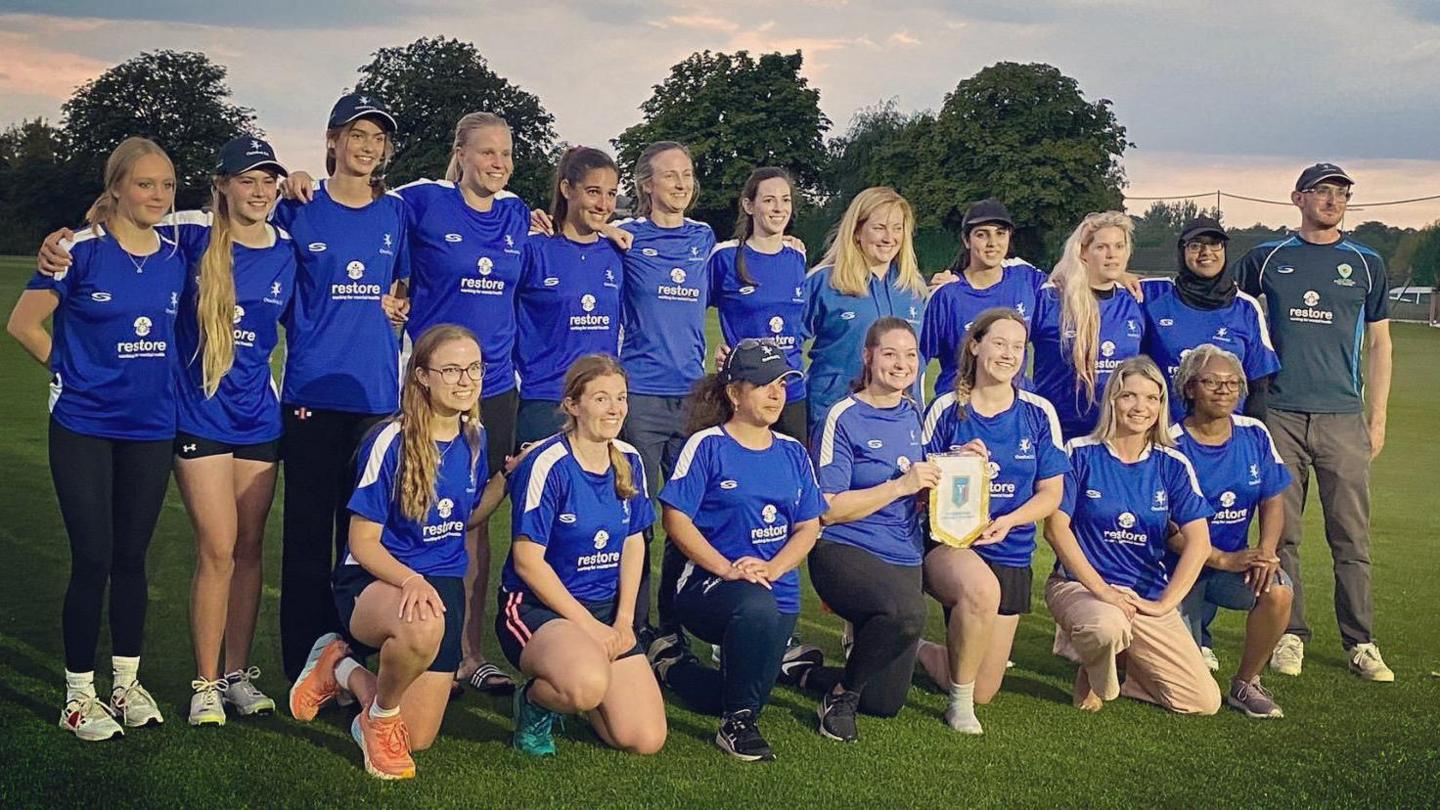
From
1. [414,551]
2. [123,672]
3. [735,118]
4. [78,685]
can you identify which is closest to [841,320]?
[414,551]

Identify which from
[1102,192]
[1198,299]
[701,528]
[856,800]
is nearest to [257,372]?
[701,528]

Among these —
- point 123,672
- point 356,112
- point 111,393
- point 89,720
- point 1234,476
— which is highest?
point 356,112

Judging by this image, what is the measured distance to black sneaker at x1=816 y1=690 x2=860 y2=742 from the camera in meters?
5.18

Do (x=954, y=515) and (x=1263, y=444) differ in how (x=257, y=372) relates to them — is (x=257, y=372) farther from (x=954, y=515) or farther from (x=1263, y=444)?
(x=1263, y=444)

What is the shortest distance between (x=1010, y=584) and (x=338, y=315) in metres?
2.89

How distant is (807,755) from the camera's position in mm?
4980

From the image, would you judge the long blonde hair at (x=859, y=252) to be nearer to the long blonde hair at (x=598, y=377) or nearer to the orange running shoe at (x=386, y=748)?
the long blonde hair at (x=598, y=377)

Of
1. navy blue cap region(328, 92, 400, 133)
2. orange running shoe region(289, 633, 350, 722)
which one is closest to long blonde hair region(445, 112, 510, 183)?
navy blue cap region(328, 92, 400, 133)

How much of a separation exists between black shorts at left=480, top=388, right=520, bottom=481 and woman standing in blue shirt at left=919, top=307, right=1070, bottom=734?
1.75m

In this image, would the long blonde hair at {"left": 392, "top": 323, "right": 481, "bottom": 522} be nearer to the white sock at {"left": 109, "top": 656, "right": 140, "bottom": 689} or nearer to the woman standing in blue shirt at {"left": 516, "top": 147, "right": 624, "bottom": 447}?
the woman standing in blue shirt at {"left": 516, "top": 147, "right": 624, "bottom": 447}

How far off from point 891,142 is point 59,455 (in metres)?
62.2

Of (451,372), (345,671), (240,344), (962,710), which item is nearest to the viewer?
(451,372)

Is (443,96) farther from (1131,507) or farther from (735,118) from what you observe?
(1131,507)

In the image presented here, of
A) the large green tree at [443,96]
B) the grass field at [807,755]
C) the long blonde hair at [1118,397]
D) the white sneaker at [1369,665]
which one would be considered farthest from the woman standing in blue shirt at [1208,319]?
the large green tree at [443,96]
